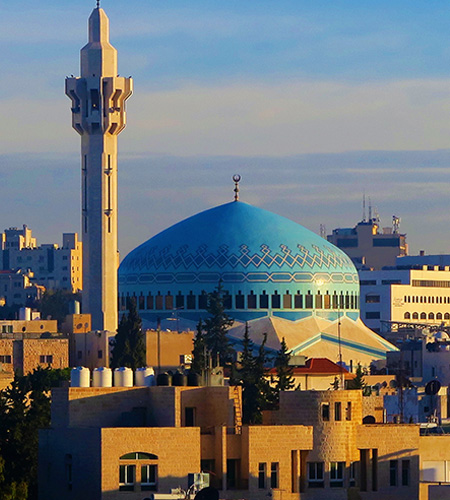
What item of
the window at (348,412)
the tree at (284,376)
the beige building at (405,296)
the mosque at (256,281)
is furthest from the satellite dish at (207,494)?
the beige building at (405,296)

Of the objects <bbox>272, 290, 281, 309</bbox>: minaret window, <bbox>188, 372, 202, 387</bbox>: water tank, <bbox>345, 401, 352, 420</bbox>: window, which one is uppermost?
<bbox>272, 290, 281, 309</bbox>: minaret window

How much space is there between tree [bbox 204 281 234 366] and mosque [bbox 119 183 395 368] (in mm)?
900

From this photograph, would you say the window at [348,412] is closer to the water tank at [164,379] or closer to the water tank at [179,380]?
the water tank at [179,380]

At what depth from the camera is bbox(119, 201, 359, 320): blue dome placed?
76.9 m

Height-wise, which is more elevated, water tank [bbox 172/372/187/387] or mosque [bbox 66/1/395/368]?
mosque [bbox 66/1/395/368]

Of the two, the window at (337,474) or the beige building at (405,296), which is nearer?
the window at (337,474)

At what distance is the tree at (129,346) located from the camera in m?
59.5

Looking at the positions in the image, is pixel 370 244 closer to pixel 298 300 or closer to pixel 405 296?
pixel 405 296

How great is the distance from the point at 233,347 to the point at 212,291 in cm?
295

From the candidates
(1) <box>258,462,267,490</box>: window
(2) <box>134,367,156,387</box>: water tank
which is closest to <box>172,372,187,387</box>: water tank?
(2) <box>134,367,156,387</box>: water tank

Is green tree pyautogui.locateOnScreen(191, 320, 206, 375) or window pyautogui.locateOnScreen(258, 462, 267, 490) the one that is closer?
window pyautogui.locateOnScreen(258, 462, 267, 490)

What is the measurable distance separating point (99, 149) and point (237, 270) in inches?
389

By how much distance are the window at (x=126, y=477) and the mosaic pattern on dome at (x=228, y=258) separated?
142 ft

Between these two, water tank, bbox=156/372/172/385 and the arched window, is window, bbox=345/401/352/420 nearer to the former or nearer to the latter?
water tank, bbox=156/372/172/385
